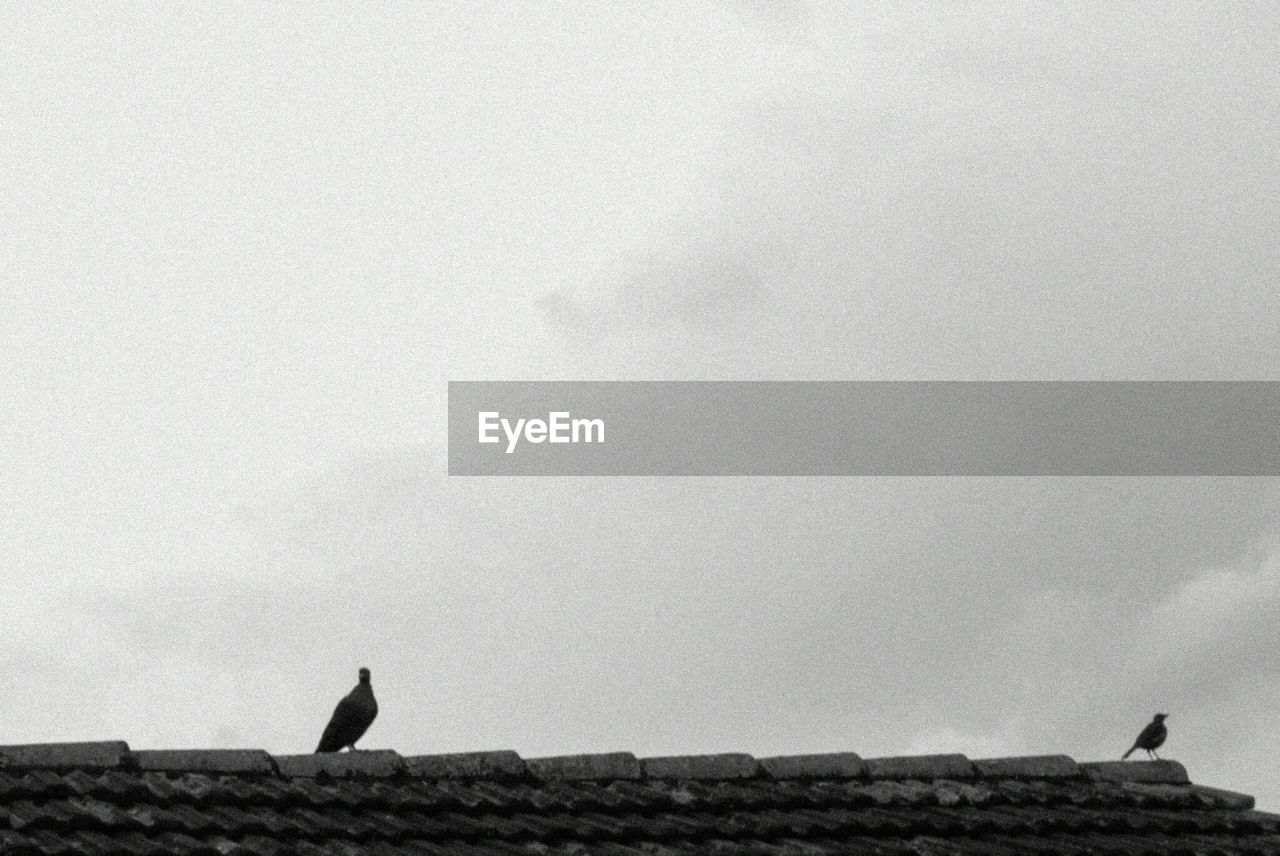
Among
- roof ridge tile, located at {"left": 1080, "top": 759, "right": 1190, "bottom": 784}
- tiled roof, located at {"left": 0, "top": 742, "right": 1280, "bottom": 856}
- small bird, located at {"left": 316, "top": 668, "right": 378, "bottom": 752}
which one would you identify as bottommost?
tiled roof, located at {"left": 0, "top": 742, "right": 1280, "bottom": 856}

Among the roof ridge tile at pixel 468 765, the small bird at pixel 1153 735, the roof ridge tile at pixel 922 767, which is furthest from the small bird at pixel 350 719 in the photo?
the small bird at pixel 1153 735

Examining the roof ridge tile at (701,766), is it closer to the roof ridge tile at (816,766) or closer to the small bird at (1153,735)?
the roof ridge tile at (816,766)

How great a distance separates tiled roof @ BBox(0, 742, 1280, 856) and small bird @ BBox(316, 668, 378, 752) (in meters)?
1.55

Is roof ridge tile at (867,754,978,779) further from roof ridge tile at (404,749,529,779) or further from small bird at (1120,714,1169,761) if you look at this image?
small bird at (1120,714,1169,761)

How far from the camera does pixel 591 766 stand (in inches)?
356

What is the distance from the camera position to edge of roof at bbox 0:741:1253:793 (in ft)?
26.4

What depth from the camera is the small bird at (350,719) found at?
33.4 ft

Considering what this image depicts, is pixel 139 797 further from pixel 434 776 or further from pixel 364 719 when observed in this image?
pixel 364 719

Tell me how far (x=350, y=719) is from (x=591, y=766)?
1.77 m

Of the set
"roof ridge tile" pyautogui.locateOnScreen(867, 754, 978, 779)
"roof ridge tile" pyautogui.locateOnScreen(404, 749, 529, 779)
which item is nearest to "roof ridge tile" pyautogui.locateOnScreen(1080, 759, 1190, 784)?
"roof ridge tile" pyautogui.locateOnScreen(867, 754, 978, 779)

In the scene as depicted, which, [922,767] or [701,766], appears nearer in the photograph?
[701,766]

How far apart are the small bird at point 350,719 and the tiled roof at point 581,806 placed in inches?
61.0

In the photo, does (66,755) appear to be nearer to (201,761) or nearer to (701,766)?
(201,761)

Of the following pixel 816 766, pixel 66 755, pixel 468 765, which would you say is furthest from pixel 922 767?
pixel 66 755
